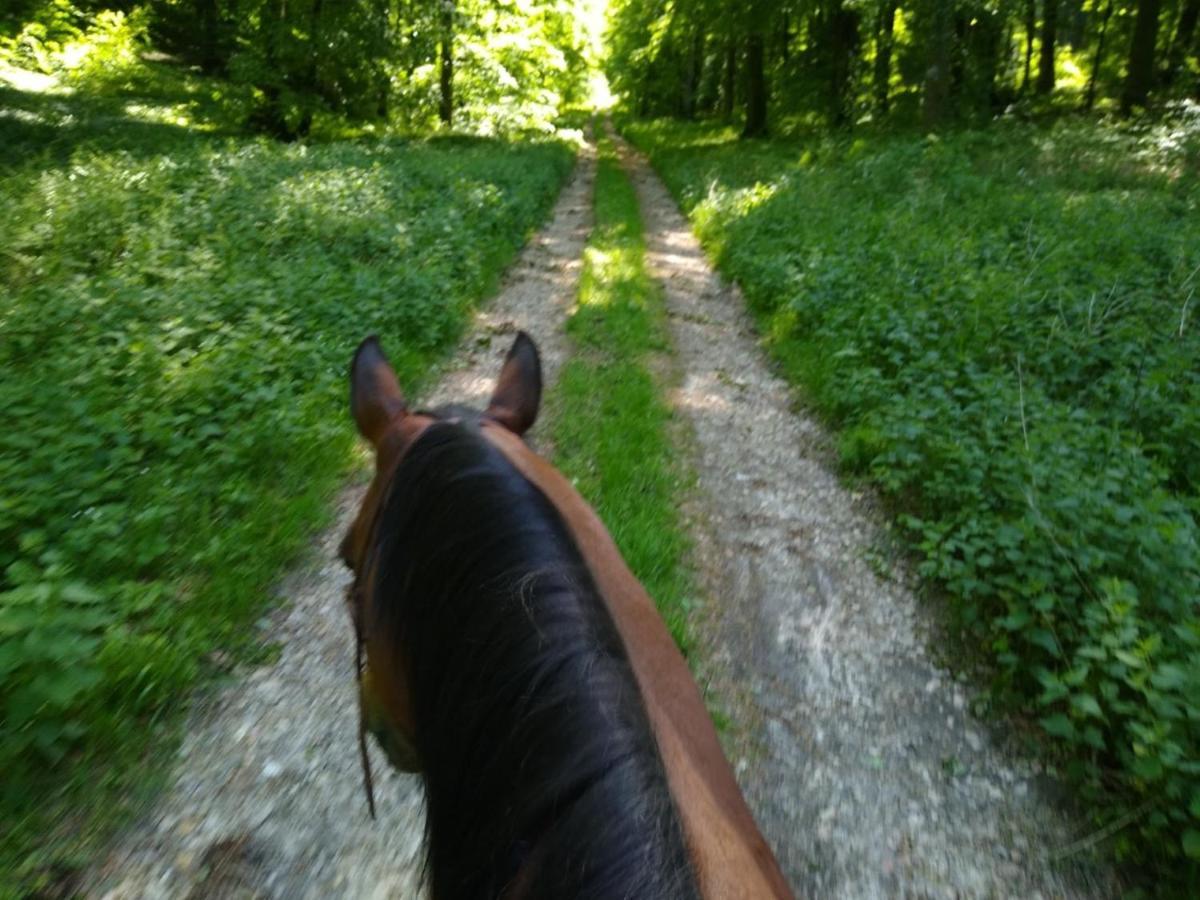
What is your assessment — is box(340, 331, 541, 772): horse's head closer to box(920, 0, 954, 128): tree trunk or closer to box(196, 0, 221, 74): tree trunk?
box(920, 0, 954, 128): tree trunk

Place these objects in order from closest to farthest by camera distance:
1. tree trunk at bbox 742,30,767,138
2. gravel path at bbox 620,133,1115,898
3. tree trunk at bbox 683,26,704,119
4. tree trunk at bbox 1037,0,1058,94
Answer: gravel path at bbox 620,133,1115,898
tree trunk at bbox 1037,0,1058,94
tree trunk at bbox 742,30,767,138
tree trunk at bbox 683,26,704,119

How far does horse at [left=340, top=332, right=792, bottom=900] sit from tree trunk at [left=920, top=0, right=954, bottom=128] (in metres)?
16.3

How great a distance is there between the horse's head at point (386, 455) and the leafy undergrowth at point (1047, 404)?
2.19m

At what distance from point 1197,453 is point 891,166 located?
31.2ft

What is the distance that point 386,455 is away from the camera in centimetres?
180

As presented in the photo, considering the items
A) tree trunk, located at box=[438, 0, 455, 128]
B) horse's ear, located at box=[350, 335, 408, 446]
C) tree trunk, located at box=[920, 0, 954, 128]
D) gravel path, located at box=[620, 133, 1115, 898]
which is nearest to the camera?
horse's ear, located at box=[350, 335, 408, 446]

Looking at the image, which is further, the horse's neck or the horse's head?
the horse's head

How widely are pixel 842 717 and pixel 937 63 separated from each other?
15.8m

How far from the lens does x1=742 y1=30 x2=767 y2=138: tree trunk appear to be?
21.8 m

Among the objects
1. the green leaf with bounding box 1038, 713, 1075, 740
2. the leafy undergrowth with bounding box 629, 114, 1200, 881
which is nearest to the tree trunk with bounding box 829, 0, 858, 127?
the leafy undergrowth with bounding box 629, 114, 1200, 881

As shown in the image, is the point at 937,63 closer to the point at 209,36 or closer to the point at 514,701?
the point at 514,701

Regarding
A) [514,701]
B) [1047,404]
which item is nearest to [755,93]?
[1047,404]

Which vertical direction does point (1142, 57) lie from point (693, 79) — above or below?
below

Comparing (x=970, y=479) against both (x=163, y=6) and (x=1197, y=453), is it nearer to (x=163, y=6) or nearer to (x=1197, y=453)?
(x=1197, y=453)
